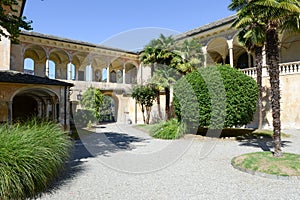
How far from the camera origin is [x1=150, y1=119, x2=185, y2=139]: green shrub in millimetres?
13211

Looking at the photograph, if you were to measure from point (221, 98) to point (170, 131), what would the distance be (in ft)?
12.1

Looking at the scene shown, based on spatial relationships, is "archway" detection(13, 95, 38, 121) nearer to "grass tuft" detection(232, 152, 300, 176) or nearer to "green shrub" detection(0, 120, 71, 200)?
"green shrub" detection(0, 120, 71, 200)

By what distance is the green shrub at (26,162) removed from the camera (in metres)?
4.16

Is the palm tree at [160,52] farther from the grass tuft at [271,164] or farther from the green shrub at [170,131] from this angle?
the grass tuft at [271,164]

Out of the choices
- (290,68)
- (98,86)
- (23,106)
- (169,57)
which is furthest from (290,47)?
(23,106)

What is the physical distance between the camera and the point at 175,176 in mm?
5898

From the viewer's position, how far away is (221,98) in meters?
11.5

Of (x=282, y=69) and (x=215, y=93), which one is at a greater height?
(x=282, y=69)

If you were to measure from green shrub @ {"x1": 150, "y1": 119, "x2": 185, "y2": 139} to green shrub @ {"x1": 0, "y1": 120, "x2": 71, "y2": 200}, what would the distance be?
8278 mm

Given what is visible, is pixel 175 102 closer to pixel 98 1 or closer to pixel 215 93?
pixel 215 93

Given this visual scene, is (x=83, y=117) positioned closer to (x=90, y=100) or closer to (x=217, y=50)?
(x=90, y=100)

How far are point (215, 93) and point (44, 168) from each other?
906cm

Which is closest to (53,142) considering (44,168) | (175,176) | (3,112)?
(44,168)

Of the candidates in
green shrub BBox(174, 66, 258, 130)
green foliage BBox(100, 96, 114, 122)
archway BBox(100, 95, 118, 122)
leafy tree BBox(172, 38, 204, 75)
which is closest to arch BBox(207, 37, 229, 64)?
leafy tree BBox(172, 38, 204, 75)
